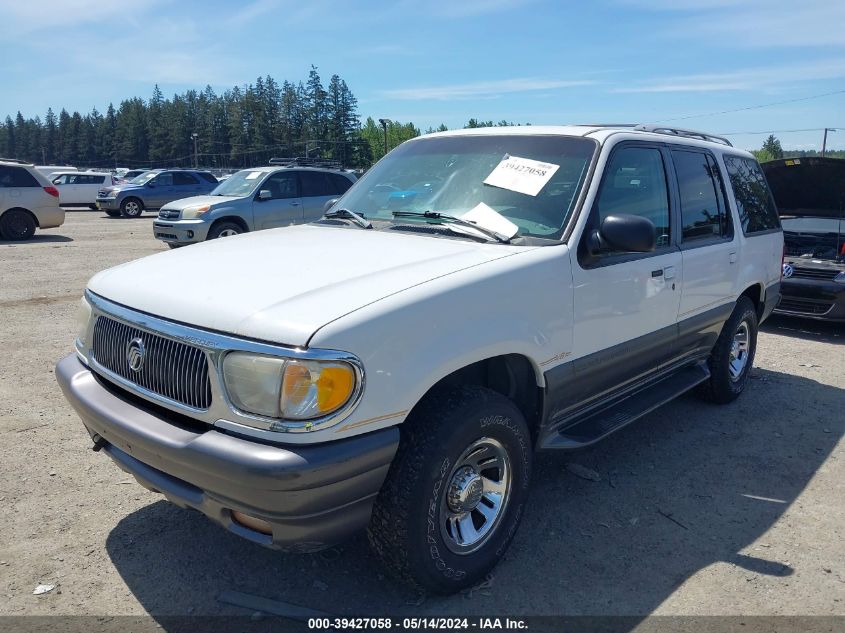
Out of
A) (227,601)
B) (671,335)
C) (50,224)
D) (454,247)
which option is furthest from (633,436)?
(50,224)

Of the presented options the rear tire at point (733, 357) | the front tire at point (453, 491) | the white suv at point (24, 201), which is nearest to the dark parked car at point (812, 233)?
the rear tire at point (733, 357)

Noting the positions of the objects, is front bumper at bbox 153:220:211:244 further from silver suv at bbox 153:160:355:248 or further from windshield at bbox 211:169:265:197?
windshield at bbox 211:169:265:197

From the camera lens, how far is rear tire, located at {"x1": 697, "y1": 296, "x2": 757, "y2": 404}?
519 cm

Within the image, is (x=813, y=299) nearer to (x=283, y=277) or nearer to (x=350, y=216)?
(x=350, y=216)

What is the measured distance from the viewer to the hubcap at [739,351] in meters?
5.46

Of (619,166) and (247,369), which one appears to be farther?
(619,166)

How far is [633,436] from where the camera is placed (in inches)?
190

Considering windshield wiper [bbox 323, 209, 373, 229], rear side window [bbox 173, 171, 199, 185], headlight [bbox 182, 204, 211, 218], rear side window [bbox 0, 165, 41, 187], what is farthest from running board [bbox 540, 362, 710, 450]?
rear side window [bbox 173, 171, 199, 185]

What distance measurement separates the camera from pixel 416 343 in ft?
8.30

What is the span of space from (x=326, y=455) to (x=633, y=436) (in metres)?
3.16

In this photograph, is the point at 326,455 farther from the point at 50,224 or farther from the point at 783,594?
the point at 50,224

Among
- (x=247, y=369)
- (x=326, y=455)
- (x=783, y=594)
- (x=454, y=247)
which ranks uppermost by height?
(x=454, y=247)

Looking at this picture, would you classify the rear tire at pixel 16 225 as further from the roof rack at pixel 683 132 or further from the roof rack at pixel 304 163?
the roof rack at pixel 683 132

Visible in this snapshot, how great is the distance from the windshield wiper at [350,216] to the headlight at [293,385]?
1.65 metres
